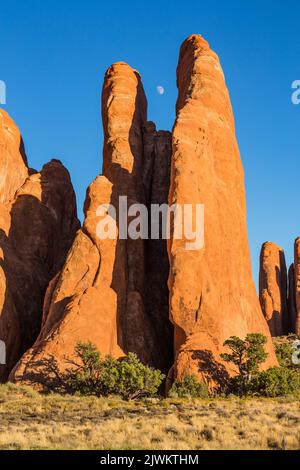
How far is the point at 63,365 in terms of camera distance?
31.0m

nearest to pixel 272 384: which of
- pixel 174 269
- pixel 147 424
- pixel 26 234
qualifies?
pixel 174 269

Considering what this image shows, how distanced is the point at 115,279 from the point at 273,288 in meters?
49.8

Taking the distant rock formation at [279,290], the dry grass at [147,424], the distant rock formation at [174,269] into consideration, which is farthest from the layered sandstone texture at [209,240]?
the distant rock formation at [279,290]

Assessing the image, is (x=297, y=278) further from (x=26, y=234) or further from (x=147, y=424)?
(x=147, y=424)

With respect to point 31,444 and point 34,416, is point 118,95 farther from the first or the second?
point 31,444

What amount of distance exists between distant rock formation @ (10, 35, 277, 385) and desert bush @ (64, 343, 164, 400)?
5.79 ft

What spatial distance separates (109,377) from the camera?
89.1 feet

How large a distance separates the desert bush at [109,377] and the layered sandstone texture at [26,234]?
1077 cm

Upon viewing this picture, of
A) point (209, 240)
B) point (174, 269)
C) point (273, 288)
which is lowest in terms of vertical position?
point (174, 269)

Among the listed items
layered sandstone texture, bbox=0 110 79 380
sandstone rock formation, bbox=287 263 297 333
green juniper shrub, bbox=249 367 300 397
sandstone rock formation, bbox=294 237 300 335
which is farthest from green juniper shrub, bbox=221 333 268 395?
sandstone rock formation, bbox=287 263 297 333

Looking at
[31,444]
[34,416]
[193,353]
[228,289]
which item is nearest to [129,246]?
[228,289]

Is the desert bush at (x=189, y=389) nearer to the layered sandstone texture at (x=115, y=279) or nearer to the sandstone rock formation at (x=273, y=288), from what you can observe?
the layered sandstone texture at (x=115, y=279)

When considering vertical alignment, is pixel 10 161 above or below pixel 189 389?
above

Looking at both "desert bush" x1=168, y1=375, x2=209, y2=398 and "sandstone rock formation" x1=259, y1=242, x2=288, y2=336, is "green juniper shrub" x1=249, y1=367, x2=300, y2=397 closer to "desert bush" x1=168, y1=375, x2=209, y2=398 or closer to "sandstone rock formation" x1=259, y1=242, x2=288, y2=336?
"desert bush" x1=168, y1=375, x2=209, y2=398
